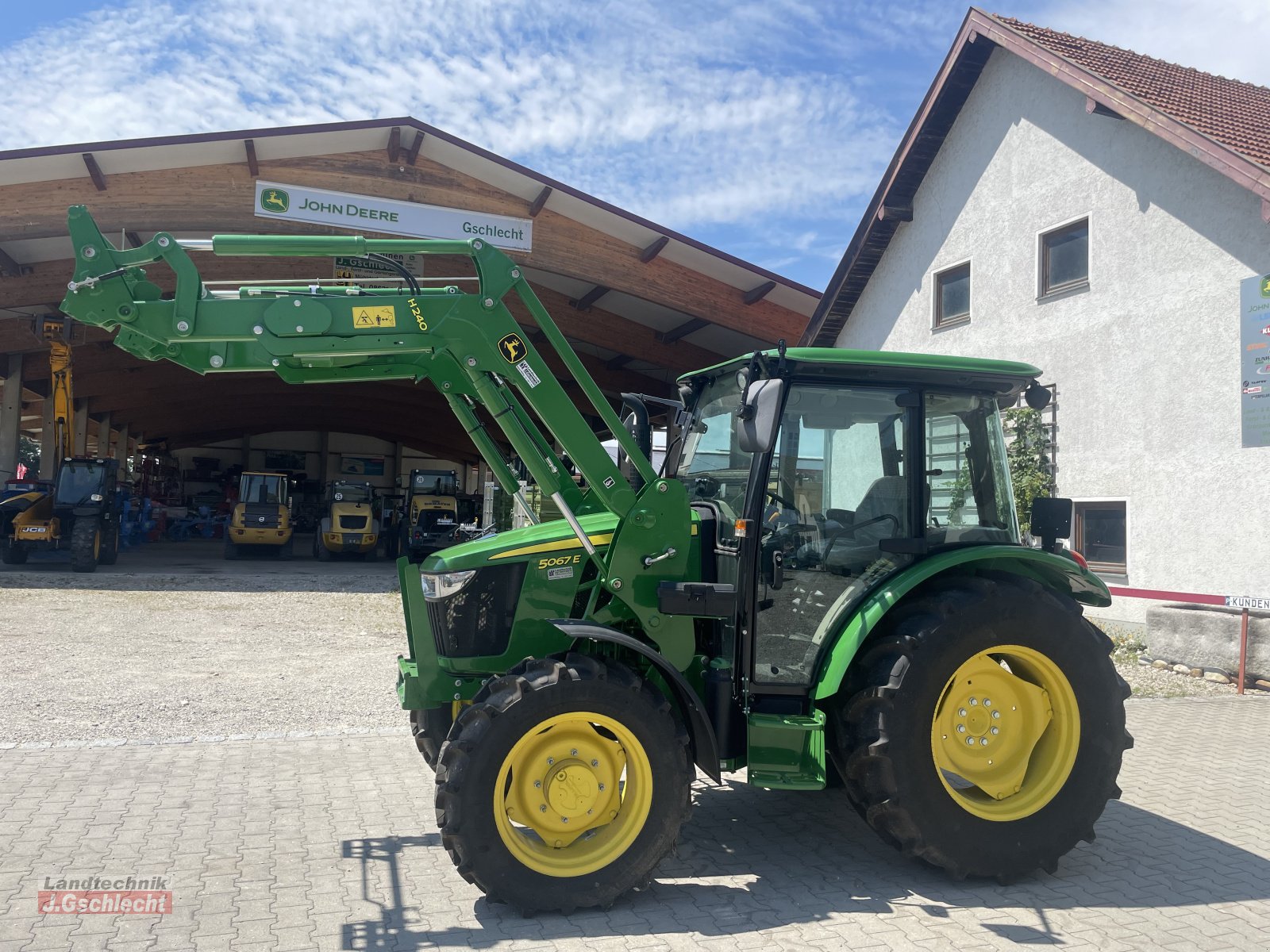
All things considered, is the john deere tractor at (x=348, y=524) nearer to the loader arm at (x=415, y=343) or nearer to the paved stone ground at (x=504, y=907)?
the paved stone ground at (x=504, y=907)

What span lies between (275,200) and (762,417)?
1323 centimetres

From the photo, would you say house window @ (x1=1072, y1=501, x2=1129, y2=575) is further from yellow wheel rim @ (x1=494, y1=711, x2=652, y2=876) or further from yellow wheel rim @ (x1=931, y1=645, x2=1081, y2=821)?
yellow wheel rim @ (x1=494, y1=711, x2=652, y2=876)

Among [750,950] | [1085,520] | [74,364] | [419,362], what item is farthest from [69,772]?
[74,364]

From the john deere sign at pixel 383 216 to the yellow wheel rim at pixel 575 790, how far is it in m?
12.1

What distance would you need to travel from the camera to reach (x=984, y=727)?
4500 mm

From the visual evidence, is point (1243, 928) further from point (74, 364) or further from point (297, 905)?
point (74, 364)

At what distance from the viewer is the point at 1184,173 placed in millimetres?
10359

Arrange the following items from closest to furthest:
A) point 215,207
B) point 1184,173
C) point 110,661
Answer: point 110,661 → point 1184,173 → point 215,207

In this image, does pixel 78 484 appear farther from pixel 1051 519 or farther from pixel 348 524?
pixel 1051 519

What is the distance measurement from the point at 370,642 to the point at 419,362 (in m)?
7.75

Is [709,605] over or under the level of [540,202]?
under

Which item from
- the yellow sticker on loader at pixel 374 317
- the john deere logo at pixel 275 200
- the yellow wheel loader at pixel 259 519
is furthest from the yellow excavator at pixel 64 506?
the yellow sticker on loader at pixel 374 317

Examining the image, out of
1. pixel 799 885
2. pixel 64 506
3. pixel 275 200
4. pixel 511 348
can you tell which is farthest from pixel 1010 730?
pixel 64 506

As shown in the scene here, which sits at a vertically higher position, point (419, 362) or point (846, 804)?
point (419, 362)
